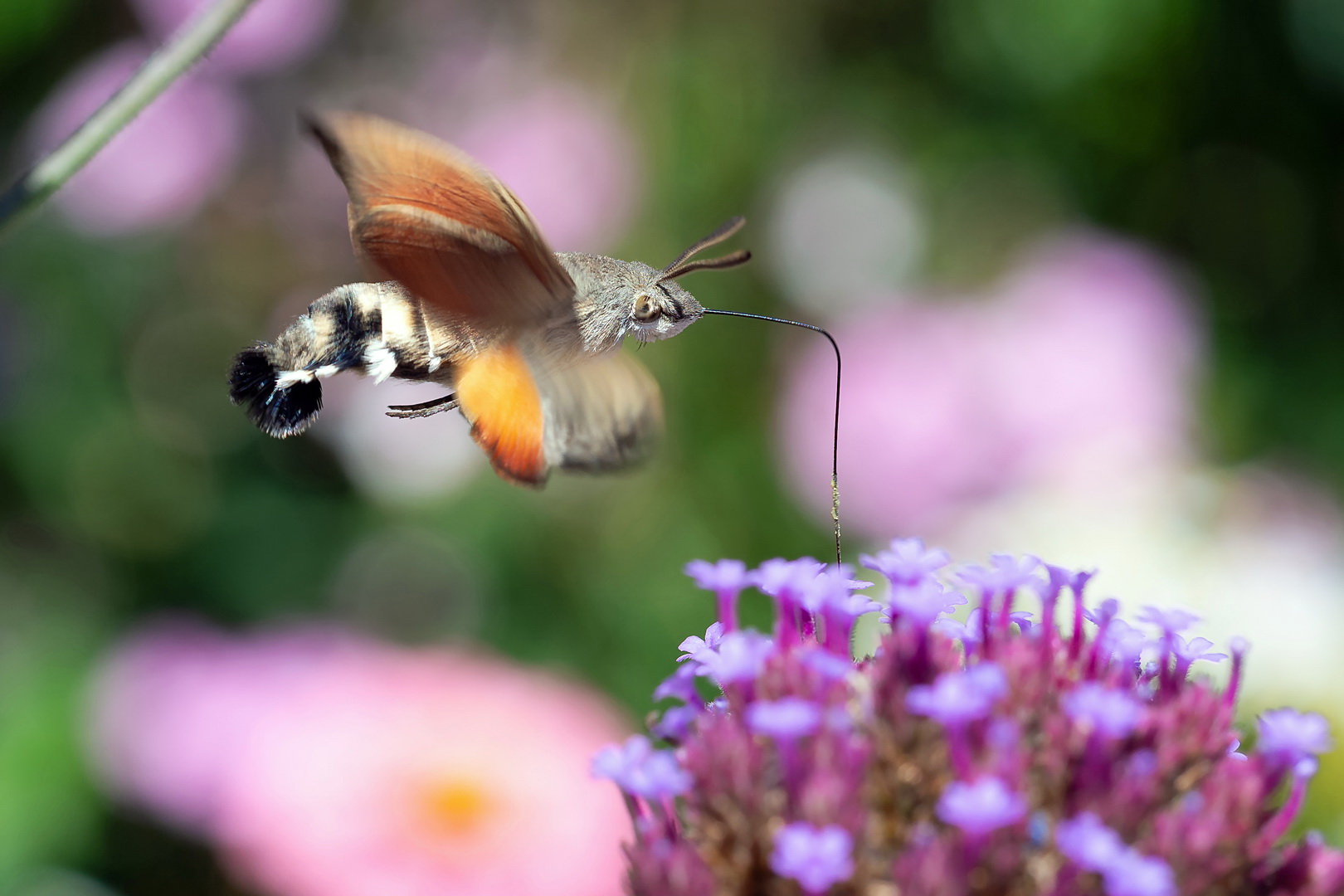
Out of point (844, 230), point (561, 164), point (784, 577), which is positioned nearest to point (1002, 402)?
point (844, 230)

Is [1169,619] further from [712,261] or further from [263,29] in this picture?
[263,29]

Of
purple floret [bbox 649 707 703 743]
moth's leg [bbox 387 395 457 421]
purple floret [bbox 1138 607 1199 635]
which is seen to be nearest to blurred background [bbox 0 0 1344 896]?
moth's leg [bbox 387 395 457 421]

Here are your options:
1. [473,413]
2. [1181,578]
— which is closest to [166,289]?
[473,413]

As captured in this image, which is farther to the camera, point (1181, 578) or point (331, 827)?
point (1181, 578)

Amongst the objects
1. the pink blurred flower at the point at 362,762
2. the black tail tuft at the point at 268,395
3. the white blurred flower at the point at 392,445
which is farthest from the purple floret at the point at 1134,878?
the white blurred flower at the point at 392,445

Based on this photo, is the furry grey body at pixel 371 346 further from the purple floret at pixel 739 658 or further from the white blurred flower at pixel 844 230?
the white blurred flower at pixel 844 230

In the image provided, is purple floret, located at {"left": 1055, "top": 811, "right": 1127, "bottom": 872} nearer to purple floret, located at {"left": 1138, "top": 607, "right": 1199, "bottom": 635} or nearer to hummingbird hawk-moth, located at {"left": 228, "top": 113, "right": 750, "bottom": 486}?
purple floret, located at {"left": 1138, "top": 607, "right": 1199, "bottom": 635}

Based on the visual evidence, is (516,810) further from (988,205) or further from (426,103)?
(988,205)
